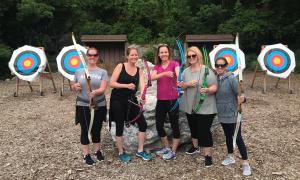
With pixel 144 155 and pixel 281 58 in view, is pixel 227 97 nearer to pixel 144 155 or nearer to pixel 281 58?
pixel 144 155

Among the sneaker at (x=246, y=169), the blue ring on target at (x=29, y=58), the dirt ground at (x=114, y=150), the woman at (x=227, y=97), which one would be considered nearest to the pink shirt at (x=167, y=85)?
the woman at (x=227, y=97)

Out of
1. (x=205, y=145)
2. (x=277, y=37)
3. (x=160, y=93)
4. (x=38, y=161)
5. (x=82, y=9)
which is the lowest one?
(x=38, y=161)

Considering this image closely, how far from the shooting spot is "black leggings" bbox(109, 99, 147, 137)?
13.5 feet

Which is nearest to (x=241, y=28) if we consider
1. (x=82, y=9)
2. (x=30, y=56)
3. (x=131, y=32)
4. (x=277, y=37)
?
(x=277, y=37)

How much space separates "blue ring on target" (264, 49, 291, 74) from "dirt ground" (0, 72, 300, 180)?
71.4 inches

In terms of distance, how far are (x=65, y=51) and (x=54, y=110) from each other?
7.06 ft

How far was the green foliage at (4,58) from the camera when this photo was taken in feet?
40.6

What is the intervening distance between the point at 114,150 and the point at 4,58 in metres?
9.76

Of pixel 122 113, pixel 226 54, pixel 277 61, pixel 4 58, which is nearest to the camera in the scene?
pixel 122 113

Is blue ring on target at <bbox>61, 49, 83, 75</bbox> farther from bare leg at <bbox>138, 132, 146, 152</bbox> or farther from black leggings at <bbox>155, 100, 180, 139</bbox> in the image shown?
black leggings at <bbox>155, 100, 180, 139</bbox>

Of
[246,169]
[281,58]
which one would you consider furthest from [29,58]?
[246,169]

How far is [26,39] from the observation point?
1602 centimetres

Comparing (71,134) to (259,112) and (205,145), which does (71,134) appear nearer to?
(205,145)

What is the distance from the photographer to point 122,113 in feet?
13.6
